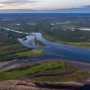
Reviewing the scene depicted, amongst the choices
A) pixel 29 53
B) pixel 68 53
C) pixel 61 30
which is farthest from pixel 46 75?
pixel 61 30

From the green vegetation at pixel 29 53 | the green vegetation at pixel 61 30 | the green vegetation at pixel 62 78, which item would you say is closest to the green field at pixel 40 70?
the green vegetation at pixel 62 78

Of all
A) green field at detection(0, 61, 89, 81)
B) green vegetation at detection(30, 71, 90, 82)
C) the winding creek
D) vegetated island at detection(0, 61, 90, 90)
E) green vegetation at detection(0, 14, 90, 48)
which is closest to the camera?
vegetated island at detection(0, 61, 90, 90)

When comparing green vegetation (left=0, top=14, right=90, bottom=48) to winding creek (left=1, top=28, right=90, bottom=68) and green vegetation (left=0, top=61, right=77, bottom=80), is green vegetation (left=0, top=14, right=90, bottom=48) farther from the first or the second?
green vegetation (left=0, top=61, right=77, bottom=80)

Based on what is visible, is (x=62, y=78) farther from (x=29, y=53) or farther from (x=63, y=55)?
(x=29, y=53)

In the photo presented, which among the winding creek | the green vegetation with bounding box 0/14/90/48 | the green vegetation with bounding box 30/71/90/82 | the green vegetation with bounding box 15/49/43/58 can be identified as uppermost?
the green vegetation with bounding box 0/14/90/48

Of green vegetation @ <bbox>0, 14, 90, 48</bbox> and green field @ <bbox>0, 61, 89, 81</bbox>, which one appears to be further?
green vegetation @ <bbox>0, 14, 90, 48</bbox>

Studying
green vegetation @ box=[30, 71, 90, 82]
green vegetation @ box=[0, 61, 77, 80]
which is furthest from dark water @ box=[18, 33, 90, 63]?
green vegetation @ box=[30, 71, 90, 82]

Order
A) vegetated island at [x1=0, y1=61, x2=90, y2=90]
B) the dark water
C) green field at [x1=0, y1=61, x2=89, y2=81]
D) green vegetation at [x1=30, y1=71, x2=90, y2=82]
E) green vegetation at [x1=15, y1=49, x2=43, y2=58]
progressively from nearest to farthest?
1. vegetated island at [x1=0, y1=61, x2=90, y2=90]
2. green vegetation at [x1=30, y1=71, x2=90, y2=82]
3. green field at [x1=0, y1=61, x2=89, y2=81]
4. the dark water
5. green vegetation at [x1=15, y1=49, x2=43, y2=58]

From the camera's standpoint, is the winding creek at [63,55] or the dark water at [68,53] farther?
the dark water at [68,53]

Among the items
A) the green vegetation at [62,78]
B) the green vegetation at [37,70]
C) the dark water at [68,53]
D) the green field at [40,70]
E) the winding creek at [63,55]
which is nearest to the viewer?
the green vegetation at [62,78]

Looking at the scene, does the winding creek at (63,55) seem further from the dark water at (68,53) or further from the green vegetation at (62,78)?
the green vegetation at (62,78)
